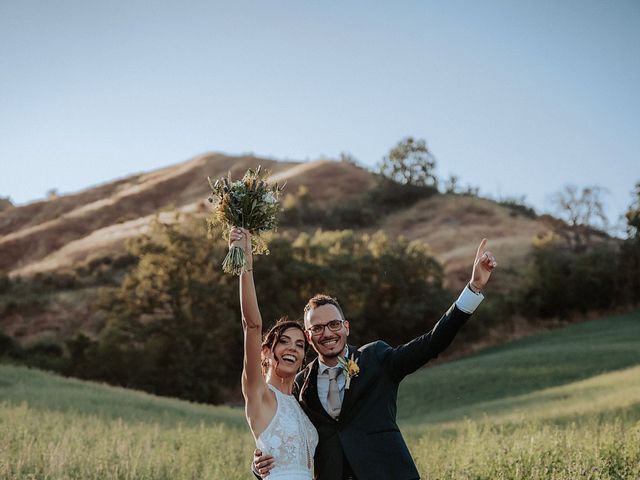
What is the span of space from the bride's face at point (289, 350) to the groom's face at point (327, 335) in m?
0.11

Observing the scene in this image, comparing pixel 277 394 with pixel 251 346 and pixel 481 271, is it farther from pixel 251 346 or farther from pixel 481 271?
pixel 481 271

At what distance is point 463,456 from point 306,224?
82395mm

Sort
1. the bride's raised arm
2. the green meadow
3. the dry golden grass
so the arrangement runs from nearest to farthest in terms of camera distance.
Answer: the bride's raised arm
the green meadow
the dry golden grass

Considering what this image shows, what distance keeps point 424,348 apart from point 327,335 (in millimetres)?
675

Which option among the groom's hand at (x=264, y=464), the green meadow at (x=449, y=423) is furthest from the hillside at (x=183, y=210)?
the groom's hand at (x=264, y=464)

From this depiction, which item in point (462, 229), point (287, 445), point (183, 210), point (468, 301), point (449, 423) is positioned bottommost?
point (449, 423)

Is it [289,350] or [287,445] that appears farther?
[289,350]

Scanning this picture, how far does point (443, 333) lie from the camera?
4.89 m

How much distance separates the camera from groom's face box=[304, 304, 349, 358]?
195 inches

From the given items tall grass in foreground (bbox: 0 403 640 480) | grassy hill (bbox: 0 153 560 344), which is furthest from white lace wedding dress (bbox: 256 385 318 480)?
grassy hill (bbox: 0 153 560 344)

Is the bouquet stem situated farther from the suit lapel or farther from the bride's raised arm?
the suit lapel

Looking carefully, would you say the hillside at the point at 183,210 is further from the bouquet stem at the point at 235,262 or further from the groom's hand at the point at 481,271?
the bouquet stem at the point at 235,262

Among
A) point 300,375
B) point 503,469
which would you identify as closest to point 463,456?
point 503,469

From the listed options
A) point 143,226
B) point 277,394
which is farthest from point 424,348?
point 143,226
